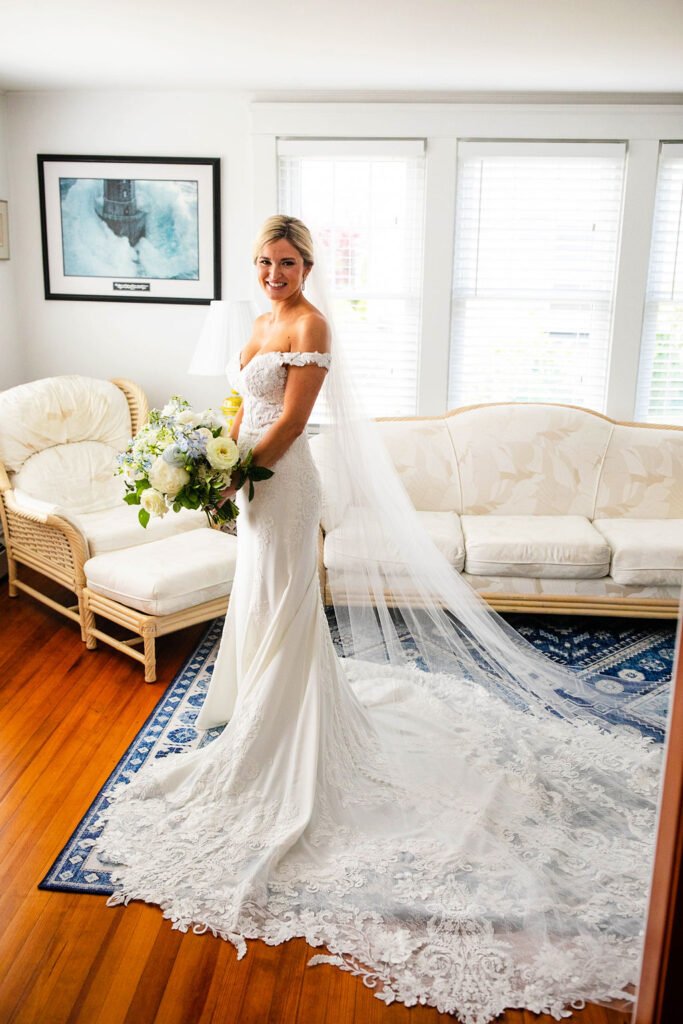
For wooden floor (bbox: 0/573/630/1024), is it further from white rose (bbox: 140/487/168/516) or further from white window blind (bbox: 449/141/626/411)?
white window blind (bbox: 449/141/626/411)

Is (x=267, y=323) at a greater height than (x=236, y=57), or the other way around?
(x=236, y=57)

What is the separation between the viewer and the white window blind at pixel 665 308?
4805mm

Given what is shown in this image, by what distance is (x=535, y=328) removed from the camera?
5035 millimetres

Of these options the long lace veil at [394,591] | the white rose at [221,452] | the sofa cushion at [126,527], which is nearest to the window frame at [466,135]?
the sofa cushion at [126,527]

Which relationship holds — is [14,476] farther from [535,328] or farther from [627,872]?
[627,872]

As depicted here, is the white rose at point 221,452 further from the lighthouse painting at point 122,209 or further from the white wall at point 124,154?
the lighthouse painting at point 122,209

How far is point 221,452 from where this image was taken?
2457 mm

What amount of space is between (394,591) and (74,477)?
8.11ft

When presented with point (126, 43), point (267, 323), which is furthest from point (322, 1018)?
point (126, 43)

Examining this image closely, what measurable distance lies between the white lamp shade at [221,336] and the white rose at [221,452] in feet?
7.04

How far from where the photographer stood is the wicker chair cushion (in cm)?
447

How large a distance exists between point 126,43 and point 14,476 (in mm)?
2212

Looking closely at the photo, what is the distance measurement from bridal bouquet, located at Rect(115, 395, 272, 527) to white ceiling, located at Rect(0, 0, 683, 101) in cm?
180

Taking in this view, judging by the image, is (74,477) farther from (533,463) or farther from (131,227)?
(533,463)
